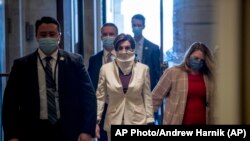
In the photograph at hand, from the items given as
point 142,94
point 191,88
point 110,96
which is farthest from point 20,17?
point 191,88

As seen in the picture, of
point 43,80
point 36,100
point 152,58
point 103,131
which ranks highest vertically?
point 152,58

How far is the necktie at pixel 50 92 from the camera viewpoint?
2.02m

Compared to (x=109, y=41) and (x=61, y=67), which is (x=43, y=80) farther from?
(x=109, y=41)

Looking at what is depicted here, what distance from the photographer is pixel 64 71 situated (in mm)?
2039

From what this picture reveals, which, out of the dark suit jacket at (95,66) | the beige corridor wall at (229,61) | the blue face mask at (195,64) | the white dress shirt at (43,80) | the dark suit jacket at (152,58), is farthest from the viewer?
the dark suit jacket at (152,58)

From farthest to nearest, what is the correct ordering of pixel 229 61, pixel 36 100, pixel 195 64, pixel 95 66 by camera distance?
pixel 95 66
pixel 195 64
pixel 36 100
pixel 229 61

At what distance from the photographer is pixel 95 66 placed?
2.37 meters

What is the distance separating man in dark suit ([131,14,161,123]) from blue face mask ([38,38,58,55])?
622mm

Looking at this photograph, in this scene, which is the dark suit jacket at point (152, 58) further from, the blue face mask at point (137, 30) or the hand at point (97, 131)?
the hand at point (97, 131)

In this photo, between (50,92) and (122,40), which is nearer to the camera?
(50,92)

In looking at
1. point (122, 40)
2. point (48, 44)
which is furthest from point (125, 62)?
point (48, 44)

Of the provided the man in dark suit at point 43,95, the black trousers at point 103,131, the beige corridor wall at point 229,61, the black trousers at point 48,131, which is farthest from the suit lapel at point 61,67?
the beige corridor wall at point 229,61

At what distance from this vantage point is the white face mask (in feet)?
7.22

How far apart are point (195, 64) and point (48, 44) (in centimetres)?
91
